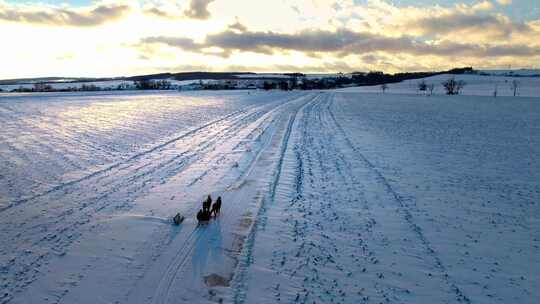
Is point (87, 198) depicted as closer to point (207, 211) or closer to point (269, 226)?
point (207, 211)

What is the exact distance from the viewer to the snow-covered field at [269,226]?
574 centimetres

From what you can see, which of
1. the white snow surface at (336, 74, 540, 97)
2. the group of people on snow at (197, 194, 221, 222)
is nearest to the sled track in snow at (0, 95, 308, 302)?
the group of people on snow at (197, 194, 221, 222)

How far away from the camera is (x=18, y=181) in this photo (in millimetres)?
11234

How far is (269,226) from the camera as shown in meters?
8.04

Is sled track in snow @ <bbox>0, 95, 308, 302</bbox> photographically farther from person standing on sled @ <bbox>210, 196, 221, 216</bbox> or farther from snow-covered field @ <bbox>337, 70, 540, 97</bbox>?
snow-covered field @ <bbox>337, 70, 540, 97</bbox>

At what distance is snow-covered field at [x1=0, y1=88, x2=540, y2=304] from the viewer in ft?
18.8

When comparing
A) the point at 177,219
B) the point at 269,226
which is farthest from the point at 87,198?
the point at 269,226

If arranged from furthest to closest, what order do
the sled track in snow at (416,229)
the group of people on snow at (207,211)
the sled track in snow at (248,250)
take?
the group of people on snow at (207,211) → the sled track in snow at (416,229) → the sled track in snow at (248,250)

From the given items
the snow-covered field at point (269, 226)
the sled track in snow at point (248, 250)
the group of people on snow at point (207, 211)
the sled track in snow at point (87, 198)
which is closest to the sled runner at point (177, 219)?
the snow-covered field at point (269, 226)

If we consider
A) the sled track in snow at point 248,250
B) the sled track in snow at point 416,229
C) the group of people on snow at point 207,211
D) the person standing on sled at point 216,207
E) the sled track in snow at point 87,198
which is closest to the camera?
the sled track in snow at point 248,250

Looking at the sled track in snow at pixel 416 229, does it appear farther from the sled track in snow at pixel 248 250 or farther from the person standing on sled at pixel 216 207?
the person standing on sled at pixel 216 207

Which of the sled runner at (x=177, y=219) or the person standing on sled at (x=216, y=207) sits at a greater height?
the person standing on sled at (x=216, y=207)

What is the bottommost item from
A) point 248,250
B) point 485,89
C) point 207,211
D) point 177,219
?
point 248,250

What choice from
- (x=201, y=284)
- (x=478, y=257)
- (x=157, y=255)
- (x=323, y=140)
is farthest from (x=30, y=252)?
(x=323, y=140)
